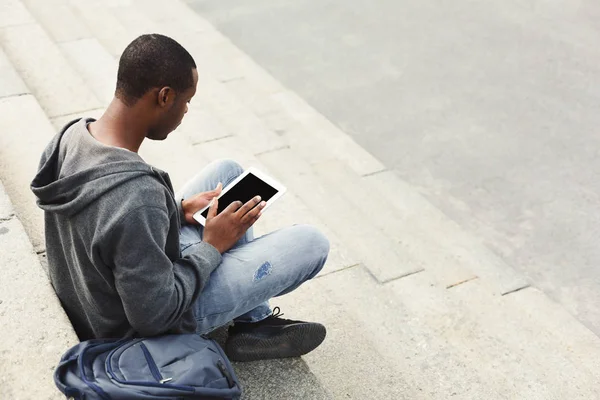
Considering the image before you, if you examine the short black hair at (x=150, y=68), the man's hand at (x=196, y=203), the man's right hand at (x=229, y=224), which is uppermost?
the short black hair at (x=150, y=68)

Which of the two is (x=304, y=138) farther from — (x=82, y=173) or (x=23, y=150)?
(x=82, y=173)

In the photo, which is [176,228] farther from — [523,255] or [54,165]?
[523,255]

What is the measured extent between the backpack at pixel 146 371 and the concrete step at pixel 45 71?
2948 mm

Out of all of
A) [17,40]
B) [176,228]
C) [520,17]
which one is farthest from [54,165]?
[520,17]

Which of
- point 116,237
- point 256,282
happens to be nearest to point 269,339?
point 256,282

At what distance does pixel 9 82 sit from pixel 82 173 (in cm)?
299

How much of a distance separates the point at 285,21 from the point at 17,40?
2.90 metres

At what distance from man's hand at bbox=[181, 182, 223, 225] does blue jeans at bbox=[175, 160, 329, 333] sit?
→ 0.15 feet

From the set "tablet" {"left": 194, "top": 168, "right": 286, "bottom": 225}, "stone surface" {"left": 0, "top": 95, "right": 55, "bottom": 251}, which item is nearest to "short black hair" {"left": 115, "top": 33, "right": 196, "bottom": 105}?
"tablet" {"left": 194, "top": 168, "right": 286, "bottom": 225}

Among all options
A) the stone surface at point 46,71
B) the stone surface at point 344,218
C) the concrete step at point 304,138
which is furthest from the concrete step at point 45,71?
the stone surface at point 344,218

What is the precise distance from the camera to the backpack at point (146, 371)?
193 centimetres

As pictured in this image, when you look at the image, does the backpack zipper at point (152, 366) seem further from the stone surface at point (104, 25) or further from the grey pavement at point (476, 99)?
the stone surface at point (104, 25)

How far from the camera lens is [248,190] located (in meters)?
2.66

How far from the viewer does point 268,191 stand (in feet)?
8.65
